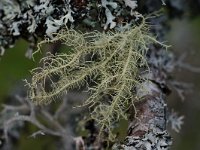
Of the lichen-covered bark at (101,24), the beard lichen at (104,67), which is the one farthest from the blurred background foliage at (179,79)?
the beard lichen at (104,67)

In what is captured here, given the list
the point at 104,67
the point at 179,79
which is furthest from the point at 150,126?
the point at 179,79

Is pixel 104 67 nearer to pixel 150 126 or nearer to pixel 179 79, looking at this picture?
pixel 150 126

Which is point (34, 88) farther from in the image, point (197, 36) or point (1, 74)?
point (197, 36)

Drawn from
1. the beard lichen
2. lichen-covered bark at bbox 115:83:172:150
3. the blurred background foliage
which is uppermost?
the beard lichen

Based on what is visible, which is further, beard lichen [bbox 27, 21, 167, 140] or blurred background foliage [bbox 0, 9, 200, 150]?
blurred background foliage [bbox 0, 9, 200, 150]

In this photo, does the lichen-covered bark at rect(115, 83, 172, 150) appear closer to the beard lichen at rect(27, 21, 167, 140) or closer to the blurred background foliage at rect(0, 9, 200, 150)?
the beard lichen at rect(27, 21, 167, 140)

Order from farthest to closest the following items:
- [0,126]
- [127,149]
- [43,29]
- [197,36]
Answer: [197,36], [0,126], [43,29], [127,149]

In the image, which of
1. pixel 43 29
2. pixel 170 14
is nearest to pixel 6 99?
pixel 170 14

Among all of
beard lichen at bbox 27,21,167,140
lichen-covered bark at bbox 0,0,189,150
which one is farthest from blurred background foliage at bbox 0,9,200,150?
beard lichen at bbox 27,21,167,140

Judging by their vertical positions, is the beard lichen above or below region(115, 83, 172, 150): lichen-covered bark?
above
